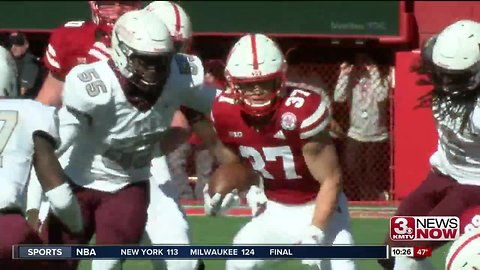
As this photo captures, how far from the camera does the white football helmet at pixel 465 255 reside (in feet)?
17.2

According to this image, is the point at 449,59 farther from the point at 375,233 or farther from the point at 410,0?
the point at 410,0

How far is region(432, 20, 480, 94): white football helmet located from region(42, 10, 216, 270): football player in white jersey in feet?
3.56

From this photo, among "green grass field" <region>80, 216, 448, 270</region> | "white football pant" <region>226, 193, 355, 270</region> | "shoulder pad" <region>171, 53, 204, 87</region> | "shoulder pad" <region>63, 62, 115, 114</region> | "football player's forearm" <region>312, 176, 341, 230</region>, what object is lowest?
"green grass field" <region>80, 216, 448, 270</region>

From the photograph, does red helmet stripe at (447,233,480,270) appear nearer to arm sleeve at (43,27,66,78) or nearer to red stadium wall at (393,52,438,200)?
arm sleeve at (43,27,66,78)

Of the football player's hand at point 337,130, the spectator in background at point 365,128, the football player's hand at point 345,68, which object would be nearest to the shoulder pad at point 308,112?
the football player's hand at point 337,130

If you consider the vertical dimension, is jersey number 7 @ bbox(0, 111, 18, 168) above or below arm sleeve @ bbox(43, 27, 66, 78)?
above

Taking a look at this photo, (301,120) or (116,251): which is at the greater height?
(301,120)

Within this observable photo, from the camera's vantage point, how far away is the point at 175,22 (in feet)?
25.1

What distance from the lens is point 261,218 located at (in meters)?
6.78

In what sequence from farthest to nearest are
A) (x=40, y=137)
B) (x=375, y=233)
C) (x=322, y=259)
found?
(x=375, y=233), (x=322, y=259), (x=40, y=137)

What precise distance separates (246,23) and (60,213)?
6.52m

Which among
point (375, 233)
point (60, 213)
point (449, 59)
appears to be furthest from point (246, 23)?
point (60, 213)

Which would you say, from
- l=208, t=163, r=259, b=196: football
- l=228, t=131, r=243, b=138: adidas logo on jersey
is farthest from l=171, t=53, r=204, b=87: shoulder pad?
l=208, t=163, r=259, b=196: football

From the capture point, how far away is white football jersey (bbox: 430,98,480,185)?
697 centimetres
